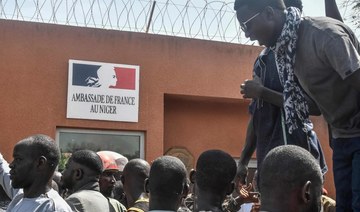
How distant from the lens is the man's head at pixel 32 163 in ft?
10.7

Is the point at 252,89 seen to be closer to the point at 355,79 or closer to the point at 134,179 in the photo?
the point at 355,79

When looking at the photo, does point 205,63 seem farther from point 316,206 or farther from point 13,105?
point 316,206

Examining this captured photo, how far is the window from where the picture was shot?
328 inches

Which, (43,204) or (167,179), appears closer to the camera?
(167,179)

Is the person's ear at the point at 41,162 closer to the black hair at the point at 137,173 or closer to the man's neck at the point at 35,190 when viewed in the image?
the man's neck at the point at 35,190

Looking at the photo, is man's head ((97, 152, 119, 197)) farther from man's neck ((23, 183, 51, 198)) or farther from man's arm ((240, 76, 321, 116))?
man's arm ((240, 76, 321, 116))

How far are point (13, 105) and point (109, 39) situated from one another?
1.79 m

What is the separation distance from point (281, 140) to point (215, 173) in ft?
1.47

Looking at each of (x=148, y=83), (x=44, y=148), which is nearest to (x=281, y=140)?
(x=44, y=148)

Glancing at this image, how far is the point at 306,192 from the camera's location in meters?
1.76

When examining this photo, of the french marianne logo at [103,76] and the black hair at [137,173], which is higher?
the french marianne logo at [103,76]

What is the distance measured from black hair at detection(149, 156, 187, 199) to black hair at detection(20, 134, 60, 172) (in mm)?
744

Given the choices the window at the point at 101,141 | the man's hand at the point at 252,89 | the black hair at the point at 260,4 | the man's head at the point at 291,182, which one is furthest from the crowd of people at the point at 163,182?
the window at the point at 101,141

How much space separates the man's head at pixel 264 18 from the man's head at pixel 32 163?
1.43 meters
